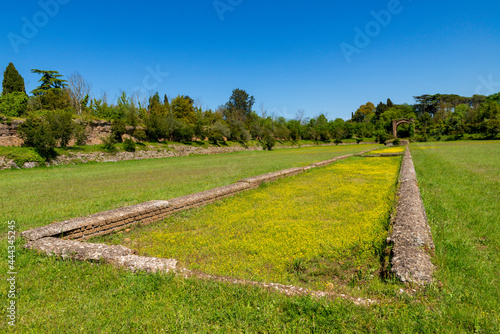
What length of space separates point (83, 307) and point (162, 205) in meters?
3.15

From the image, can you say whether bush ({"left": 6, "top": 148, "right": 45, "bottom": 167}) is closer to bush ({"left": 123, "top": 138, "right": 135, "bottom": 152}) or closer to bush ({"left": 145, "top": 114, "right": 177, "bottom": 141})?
bush ({"left": 123, "top": 138, "right": 135, "bottom": 152})

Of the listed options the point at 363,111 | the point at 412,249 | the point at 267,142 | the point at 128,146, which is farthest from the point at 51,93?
the point at 363,111

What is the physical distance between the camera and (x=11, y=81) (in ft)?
115

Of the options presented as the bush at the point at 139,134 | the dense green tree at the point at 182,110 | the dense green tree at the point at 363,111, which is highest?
the dense green tree at the point at 363,111

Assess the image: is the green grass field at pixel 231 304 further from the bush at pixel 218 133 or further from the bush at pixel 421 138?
the bush at pixel 421 138

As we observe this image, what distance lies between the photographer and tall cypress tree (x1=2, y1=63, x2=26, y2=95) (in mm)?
35031

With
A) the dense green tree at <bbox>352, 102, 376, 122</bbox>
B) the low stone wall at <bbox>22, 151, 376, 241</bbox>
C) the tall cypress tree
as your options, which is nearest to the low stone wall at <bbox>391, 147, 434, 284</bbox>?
the low stone wall at <bbox>22, 151, 376, 241</bbox>

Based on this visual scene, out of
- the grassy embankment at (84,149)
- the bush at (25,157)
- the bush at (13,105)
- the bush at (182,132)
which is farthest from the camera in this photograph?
the bush at (182,132)

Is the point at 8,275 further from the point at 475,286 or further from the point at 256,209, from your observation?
the point at 475,286

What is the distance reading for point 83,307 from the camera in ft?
7.25

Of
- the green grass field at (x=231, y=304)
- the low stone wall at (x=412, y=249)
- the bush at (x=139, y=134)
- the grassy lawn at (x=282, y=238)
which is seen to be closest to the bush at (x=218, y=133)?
the bush at (x=139, y=134)

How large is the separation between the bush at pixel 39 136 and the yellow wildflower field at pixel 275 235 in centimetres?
2064

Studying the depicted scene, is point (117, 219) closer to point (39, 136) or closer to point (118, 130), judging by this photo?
point (39, 136)

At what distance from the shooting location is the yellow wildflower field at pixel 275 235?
10.1 feet
